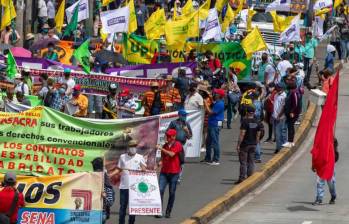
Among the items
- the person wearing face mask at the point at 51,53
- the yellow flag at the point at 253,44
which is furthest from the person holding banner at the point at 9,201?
the yellow flag at the point at 253,44

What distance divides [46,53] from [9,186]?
1480 cm

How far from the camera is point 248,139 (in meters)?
26.8

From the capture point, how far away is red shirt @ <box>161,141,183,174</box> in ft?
74.8

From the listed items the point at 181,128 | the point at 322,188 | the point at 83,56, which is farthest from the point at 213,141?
the point at 83,56

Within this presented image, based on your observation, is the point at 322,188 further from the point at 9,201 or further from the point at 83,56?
the point at 83,56

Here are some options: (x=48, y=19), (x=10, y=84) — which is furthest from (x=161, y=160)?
(x=48, y=19)

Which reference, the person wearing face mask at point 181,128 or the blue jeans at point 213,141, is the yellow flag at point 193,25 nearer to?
the blue jeans at point 213,141

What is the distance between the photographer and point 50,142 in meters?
22.8

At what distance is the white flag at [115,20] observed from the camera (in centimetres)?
3428

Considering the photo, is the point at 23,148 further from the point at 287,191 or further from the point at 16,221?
the point at 287,191

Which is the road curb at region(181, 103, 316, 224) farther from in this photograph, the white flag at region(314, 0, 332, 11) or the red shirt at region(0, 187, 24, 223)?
the white flag at region(314, 0, 332, 11)

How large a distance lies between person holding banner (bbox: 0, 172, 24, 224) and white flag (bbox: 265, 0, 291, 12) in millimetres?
31141

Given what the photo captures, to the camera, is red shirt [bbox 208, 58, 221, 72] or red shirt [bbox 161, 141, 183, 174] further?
red shirt [bbox 208, 58, 221, 72]

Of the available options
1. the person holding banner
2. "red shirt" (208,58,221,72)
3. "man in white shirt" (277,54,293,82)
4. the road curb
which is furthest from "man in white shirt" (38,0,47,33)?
the person holding banner
